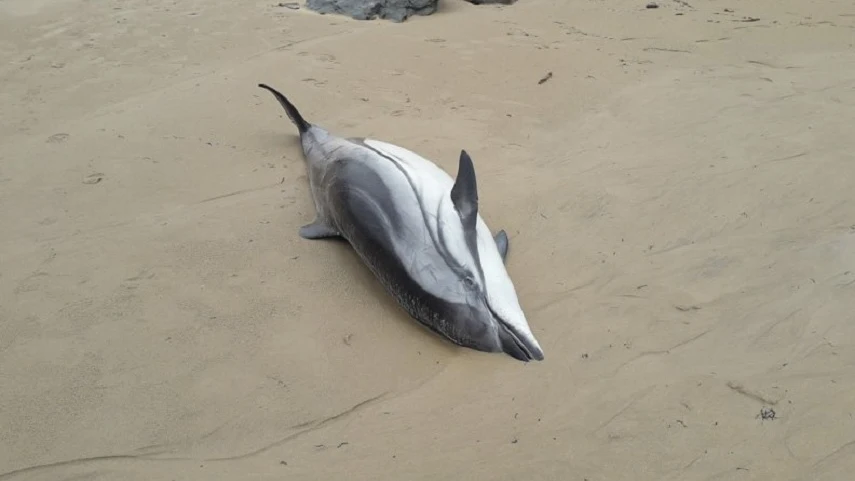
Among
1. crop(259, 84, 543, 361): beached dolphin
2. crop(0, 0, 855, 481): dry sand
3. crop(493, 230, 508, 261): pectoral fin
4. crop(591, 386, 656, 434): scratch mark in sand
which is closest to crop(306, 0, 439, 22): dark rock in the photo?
crop(0, 0, 855, 481): dry sand

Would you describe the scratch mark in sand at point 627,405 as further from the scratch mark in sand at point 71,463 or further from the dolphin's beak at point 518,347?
the scratch mark in sand at point 71,463

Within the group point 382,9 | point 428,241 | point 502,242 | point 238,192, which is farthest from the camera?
point 382,9

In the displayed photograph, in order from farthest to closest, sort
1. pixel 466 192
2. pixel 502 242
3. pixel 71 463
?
pixel 502 242 → pixel 466 192 → pixel 71 463

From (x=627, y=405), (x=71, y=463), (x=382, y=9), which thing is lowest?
(x=71, y=463)

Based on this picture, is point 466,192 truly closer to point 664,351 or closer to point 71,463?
point 664,351

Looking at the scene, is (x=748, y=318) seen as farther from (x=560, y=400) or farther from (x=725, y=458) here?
(x=560, y=400)

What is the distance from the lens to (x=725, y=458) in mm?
2816

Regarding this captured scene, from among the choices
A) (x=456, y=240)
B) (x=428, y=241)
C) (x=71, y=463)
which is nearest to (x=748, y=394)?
(x=456, y=240)

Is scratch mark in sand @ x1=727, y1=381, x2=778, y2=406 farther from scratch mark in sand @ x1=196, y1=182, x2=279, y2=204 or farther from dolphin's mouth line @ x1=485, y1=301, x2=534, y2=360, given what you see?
scratch mark in sand @ x1=196, y1=182, x2=279, y2=204

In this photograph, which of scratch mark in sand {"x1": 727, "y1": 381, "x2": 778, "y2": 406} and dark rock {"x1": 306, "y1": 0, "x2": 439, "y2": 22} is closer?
scratch mark in sand {"x1": 727, "y1": 381, "x2": 778, "y2": 406}

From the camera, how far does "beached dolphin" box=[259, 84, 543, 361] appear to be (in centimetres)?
346

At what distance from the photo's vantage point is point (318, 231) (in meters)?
4.40

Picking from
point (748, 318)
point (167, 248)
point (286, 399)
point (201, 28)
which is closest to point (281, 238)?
point (167, 248)

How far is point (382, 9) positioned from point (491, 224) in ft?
15.8
